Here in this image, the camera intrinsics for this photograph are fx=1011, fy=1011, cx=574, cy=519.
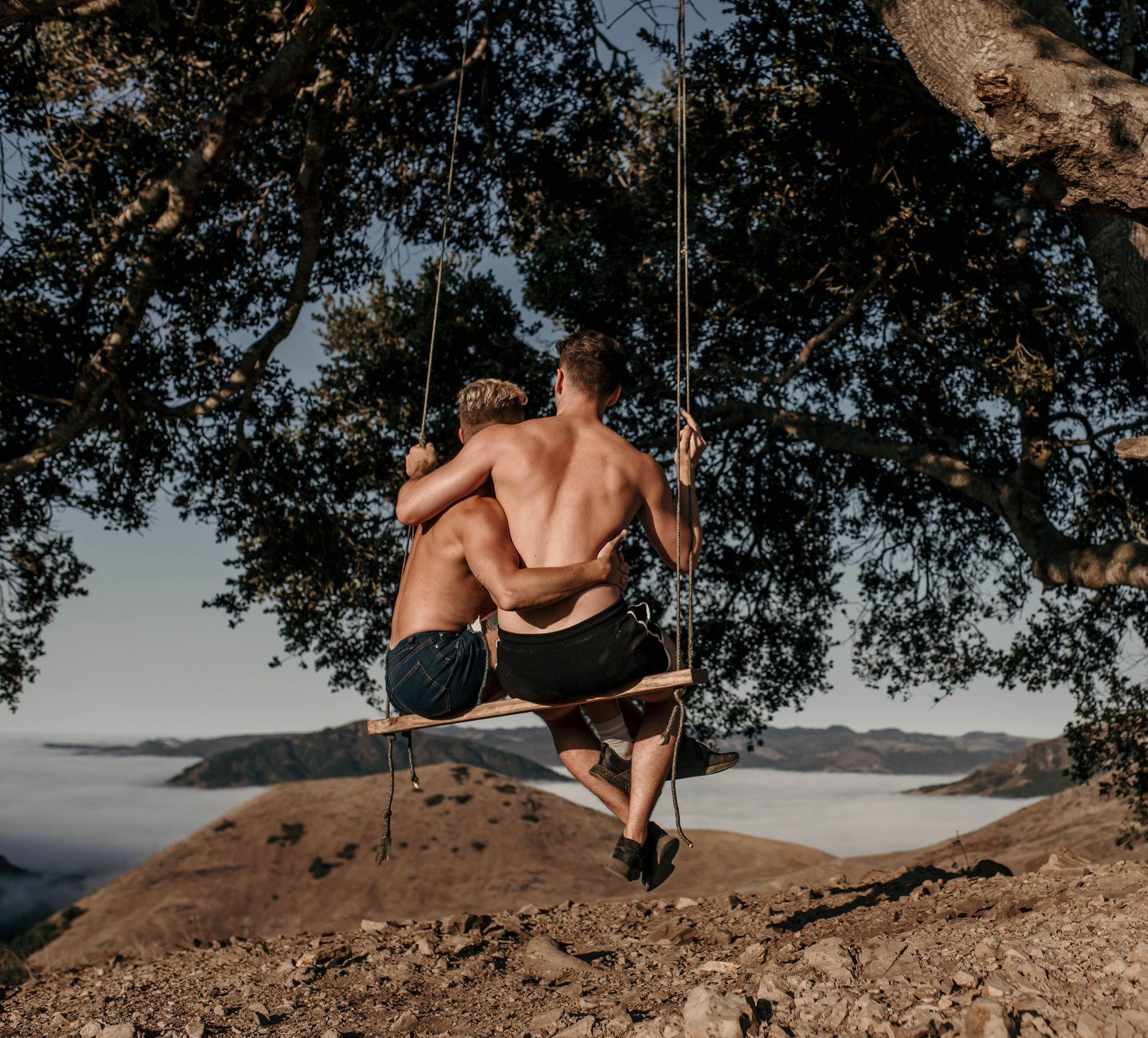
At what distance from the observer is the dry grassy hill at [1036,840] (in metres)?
14.9

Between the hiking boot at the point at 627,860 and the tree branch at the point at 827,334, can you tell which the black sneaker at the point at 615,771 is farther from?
the tree branch at the point at 827,334

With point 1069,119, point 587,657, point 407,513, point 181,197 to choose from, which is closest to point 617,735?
point 587,657

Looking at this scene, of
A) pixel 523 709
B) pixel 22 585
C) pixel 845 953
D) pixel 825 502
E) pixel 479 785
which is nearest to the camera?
pixel 523 709

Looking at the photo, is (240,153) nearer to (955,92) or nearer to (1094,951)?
(955,92)

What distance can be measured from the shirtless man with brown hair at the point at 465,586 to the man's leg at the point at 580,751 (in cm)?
41

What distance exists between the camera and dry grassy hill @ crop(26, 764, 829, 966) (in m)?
17.7

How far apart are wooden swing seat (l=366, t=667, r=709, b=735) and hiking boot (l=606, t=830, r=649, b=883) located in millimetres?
731

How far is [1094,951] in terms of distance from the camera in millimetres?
4949

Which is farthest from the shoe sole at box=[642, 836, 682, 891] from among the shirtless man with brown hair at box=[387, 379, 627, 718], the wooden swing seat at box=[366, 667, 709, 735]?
the shirtless man with brown hair at box=[387, 379, 627, 718]

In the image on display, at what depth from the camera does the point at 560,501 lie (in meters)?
4.88

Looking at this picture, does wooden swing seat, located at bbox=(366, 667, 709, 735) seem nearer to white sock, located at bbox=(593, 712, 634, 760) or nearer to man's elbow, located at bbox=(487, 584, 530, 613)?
white sock, located at bbox=(593, 712, 634, 760)

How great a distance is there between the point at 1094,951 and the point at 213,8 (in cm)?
1309

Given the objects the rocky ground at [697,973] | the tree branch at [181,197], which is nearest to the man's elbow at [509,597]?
the rocky ground at [697,973]

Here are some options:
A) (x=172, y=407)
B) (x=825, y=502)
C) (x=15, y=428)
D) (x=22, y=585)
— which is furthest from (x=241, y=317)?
(x=825, y=502)
